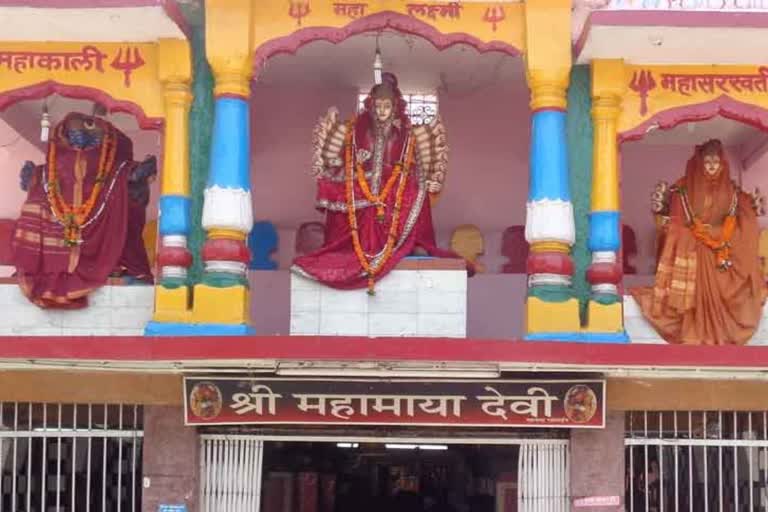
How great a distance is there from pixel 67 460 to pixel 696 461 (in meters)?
5.00

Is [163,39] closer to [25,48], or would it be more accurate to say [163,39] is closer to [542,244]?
[25,48]

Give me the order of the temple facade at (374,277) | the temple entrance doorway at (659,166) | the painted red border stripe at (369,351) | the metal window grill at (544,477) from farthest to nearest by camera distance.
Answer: the temple entrance doorway at (659,166) → the metal window grill at (544,477) → the temple facade at (374,277) → the painted red border stripe at (369,351)

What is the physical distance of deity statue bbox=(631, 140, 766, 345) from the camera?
11.6m

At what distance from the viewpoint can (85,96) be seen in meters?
11.4

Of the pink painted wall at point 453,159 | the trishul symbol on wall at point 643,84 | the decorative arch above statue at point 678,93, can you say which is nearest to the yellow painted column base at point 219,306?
the pink painted wall at point 453,159

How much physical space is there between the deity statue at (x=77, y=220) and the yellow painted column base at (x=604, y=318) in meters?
3.57

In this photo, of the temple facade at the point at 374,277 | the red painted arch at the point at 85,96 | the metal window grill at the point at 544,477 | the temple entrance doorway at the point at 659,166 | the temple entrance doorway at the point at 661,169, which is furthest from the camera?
the temple entrance doorway at the point at 659,166

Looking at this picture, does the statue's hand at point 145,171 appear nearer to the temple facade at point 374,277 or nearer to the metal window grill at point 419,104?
the temple facade at point 374,277

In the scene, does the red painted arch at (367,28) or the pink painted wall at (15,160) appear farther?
the pink painted wall at (15,160)

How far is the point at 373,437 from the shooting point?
1117 cm

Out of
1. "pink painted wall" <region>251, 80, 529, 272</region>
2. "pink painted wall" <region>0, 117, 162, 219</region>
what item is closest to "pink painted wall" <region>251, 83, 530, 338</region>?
"pink painted wall" <region>251, 80, 529, 272</region>

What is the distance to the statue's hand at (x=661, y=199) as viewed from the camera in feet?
39.9

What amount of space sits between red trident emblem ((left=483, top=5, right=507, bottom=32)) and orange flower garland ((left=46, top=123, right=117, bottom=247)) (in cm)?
326

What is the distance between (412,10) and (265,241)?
3029 mm
